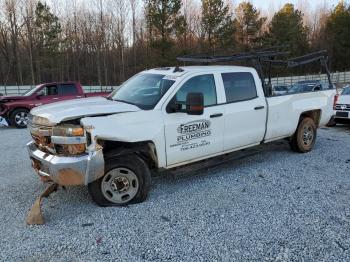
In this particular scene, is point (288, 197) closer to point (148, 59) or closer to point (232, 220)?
point (232, 220)

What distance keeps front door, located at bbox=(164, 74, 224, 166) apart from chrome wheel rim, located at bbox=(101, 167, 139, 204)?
24.1 inches

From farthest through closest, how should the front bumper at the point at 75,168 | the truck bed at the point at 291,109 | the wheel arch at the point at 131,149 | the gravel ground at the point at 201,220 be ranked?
the truck bed at the point at 291,109, the wheel arch at the point at 131,149, the front bumper at the point at 75,168, the gravel ground at the point at 201,220

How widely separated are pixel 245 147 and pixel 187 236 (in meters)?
2.60

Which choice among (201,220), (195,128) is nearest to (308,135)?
(195,128)

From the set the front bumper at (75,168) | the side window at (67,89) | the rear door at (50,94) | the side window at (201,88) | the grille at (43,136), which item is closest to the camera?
the front bumper at (75,168)

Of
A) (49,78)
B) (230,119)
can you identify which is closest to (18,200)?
(230,119)

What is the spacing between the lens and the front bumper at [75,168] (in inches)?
154

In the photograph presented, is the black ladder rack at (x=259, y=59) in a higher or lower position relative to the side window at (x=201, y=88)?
higher

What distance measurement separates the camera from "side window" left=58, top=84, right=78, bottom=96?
41.6 ft

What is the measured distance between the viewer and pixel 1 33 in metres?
39.8

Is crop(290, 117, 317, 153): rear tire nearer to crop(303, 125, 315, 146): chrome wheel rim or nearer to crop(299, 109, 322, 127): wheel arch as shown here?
crop(303, 125, 315, 146): chrome wheel rim

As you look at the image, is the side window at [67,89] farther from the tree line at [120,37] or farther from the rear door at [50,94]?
the tree line at [120,37]

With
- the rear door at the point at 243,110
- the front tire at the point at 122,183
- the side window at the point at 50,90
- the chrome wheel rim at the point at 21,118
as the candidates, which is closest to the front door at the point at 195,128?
the rear door at the point at 243,110

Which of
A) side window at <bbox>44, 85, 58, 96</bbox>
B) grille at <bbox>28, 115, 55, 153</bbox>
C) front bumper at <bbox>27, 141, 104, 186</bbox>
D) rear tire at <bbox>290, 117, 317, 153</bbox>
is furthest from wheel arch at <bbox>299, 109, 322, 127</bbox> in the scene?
side window at <bbox>44, 85, 58, 96</bbox>
